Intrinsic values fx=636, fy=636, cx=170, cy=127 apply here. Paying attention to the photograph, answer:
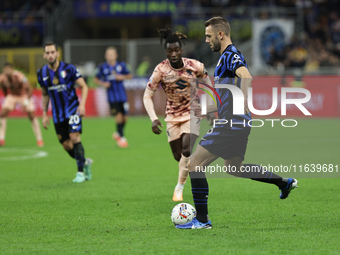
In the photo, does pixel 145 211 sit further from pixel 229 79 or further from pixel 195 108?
pixel 229 79

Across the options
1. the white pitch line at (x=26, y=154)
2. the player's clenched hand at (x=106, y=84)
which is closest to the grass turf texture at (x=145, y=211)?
the white pitch line at (x=26, y=154)

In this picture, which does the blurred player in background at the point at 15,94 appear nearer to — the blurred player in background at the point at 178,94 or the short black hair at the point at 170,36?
the blurred player in background at the point at 178,94

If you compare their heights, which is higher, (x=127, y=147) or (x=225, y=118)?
(x=225, y=118)

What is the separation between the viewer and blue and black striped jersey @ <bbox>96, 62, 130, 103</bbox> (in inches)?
676

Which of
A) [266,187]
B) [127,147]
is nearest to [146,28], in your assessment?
[127,147]

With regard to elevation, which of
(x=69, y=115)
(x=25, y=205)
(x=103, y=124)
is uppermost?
(x=69, y=115)

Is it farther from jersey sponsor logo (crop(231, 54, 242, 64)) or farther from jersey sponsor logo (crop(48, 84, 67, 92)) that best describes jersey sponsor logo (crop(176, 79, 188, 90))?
jersey sponsor logo (crop(48, 84, 67, 92))

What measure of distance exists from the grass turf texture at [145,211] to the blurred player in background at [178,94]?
0.75m

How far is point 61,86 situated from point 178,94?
103 inches

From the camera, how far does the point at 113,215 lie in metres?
7.88

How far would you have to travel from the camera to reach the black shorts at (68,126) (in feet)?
34.6

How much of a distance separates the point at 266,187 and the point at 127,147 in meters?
6.87

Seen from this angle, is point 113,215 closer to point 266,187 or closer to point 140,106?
point 266,187

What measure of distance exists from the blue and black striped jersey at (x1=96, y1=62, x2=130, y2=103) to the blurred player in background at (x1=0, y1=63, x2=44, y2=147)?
204cm
